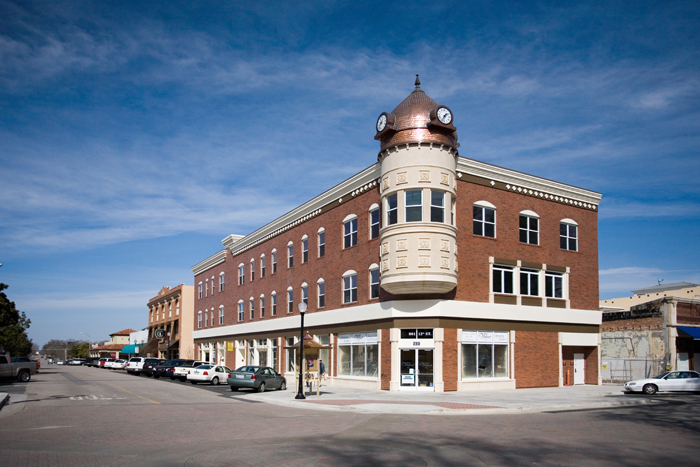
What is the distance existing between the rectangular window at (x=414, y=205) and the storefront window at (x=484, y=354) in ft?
22.1

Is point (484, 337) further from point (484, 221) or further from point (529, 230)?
point (529, 230)

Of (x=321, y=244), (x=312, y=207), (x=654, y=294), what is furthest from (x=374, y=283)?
(x=654, y=294)

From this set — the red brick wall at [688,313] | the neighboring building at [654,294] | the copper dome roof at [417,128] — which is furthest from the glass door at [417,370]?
the neighboring building at [654,294]

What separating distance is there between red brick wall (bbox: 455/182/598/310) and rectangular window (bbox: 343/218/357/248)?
7.18 metres

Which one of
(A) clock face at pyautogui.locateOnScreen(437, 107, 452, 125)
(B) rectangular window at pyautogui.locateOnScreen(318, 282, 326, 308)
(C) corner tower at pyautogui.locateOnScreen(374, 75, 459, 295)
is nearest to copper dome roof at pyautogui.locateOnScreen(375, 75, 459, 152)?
(C) corner tower at pyautogui.locateOnScreen(374, 75, 459, 295)

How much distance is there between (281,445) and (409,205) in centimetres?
1956

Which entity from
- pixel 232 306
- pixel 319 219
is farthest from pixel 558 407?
pixel 232 306

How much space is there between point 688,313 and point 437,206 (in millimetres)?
21211

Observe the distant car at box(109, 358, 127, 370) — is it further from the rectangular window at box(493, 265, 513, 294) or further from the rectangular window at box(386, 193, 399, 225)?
the rectangular window at box(493, 265, 513, 294)

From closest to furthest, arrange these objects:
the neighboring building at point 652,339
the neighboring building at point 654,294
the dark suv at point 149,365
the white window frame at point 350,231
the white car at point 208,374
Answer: the white window frame at point 350,231
the neighboring building at point 652,339
the white car at point 208,374
the dark suv at point 149,365
the neighboring building at point 654,294

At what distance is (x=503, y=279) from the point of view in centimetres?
3394

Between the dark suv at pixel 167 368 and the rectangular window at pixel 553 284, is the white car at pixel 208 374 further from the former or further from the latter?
the rectangular window at pixel 553 284

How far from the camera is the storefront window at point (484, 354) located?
104ft

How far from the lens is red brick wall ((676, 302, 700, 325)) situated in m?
38.9
